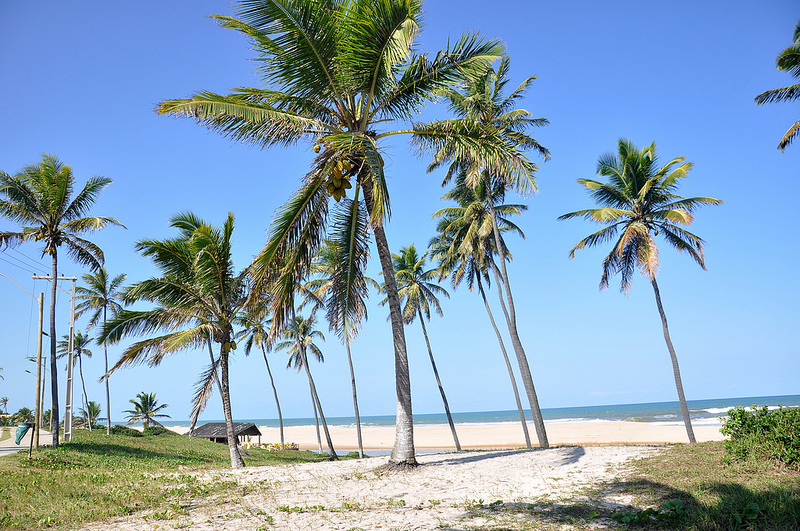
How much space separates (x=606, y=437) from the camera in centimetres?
3897

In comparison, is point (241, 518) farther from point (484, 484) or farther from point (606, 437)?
point (606, 437)

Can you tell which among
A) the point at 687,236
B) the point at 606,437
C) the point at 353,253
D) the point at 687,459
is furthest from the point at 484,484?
the point at 606,437

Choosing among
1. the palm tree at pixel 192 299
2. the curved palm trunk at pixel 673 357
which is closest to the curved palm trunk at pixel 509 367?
the curved palm trunk at pixel 673 357

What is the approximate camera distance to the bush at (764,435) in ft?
21.2

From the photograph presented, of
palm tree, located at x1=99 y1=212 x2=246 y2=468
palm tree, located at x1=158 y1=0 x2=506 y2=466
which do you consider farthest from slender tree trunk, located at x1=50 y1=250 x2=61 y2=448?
palm tree, located at x1=158 y1=0 x2=506 y2=466

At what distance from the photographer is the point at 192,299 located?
13.1 metres

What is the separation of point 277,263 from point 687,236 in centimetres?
1466

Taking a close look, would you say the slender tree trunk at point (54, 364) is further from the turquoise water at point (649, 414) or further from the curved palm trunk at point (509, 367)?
the turquoise water at point (649, 414)

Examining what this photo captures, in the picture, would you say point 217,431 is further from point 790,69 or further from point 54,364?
point 790,69

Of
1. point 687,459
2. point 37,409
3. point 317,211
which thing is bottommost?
point 687,459

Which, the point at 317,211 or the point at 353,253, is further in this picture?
the point at 353,253

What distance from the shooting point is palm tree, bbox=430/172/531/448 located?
2027 cm

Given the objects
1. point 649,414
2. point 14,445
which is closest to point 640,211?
point 14,445

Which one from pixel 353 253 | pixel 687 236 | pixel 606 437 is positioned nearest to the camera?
pixel 353 253
